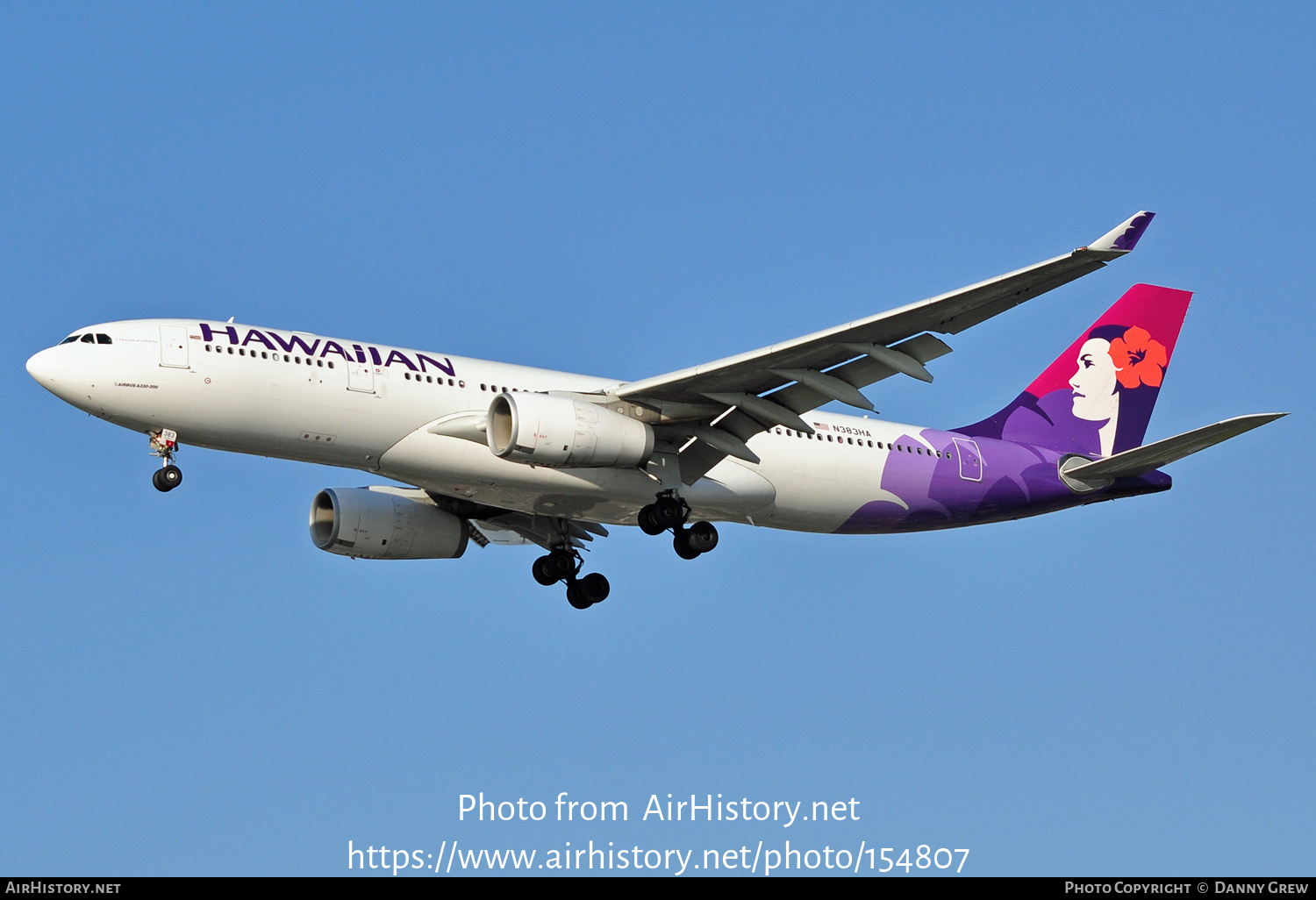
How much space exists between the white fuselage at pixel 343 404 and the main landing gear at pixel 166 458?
0.17m

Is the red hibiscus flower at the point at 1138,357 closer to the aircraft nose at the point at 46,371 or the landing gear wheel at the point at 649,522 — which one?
the landing gear wheel at the point at 649,522

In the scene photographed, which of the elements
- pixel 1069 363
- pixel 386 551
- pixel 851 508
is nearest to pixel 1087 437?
pixel 1069 363

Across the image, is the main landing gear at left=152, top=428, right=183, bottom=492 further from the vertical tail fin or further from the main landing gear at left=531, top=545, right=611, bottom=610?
the vertical tail fin

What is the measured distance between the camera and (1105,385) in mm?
37719

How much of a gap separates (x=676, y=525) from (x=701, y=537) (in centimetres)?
80

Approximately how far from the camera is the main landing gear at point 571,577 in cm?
3534

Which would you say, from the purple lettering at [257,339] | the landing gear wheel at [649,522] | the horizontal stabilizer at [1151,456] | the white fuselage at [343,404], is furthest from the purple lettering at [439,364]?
the horizontal stabilizer at [1151,456]

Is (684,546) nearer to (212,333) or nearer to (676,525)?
(676,525)

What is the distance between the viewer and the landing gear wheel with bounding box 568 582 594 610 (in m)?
35.4

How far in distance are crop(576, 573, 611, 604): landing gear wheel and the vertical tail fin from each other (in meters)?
8.87

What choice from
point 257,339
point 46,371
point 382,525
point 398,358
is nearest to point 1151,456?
point 398,358

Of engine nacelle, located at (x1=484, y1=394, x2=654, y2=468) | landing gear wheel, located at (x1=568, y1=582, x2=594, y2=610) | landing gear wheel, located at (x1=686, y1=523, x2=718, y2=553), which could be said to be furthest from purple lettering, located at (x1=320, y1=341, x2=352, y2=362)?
landing gear wheel, located at (x1=568, y1=582, x2=594, y2=610)

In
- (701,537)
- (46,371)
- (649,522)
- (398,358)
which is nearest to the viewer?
(46,371)

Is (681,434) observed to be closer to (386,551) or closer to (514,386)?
(514,386)
